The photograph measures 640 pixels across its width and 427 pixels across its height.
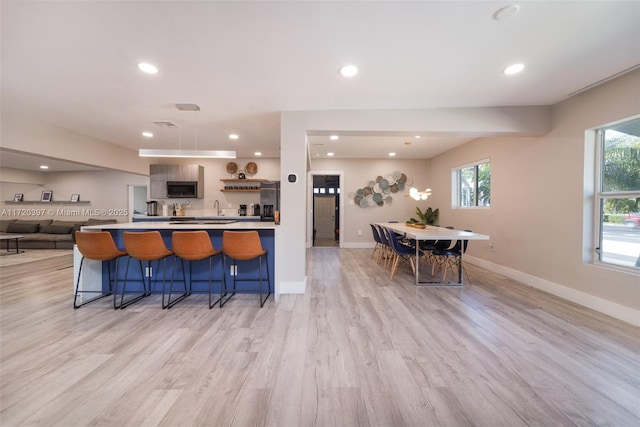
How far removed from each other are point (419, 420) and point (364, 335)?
2.95 feet

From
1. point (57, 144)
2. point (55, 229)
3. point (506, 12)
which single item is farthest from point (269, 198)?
point (55, 229)

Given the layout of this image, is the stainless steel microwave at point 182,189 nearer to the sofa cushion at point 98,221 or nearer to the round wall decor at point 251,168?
the round wall decor at point 251,168

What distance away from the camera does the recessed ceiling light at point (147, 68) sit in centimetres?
226

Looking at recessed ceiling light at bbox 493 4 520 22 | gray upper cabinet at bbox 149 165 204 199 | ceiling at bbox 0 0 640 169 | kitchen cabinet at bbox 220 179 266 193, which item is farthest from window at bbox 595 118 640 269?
gray upper cabinet at bbox 149 165 204 199

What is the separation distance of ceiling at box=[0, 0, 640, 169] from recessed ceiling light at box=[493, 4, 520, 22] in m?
0.03

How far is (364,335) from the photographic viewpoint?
224 centimetres

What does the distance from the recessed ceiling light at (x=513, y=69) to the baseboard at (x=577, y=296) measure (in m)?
2.63

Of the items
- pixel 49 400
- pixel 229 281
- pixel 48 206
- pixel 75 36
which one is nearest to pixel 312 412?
pixel 49 400

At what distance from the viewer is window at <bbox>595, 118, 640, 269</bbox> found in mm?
2555

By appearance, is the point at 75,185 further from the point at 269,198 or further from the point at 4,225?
the point at 269,198

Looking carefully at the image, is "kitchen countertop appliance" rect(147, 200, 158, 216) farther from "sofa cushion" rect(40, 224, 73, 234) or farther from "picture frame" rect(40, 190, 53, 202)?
"picture frame" rect(40, 190, 53, 202)

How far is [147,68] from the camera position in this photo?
7.59ft

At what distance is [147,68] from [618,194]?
503 centimetres

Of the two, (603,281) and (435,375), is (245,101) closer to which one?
(435,375)
